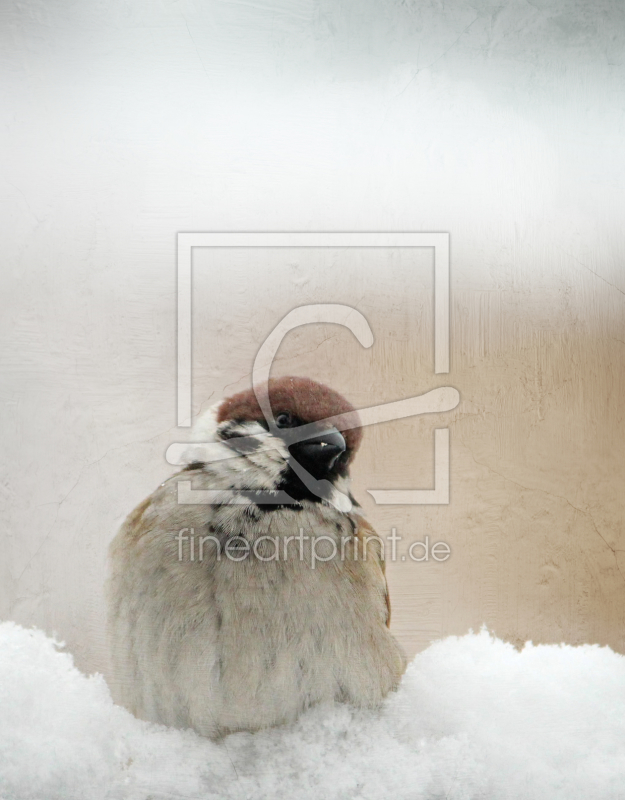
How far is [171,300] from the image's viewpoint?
58.8 inches

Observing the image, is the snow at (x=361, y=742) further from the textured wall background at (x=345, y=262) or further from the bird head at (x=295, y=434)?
the bird head at (x=295, y=434)

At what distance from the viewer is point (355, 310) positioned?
58.8 inches

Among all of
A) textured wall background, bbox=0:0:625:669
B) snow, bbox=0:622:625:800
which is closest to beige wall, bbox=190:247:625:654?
textured wall background, bbox=0:0:625:669

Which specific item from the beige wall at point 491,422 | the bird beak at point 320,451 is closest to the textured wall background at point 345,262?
the beige wall at point 491,422

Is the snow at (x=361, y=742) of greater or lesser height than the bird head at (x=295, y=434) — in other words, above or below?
below

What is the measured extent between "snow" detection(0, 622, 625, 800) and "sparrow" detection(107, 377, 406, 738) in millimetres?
58

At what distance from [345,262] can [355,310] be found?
0.12 metres

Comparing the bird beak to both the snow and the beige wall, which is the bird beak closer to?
the beige wall

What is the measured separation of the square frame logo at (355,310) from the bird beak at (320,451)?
10cm

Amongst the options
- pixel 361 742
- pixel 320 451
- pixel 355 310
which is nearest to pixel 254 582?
pixel 320 451

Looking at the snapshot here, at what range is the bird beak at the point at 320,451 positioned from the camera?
1.39 m

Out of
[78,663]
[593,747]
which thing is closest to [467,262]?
[593,747]

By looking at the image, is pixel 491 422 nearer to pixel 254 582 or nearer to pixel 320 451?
pixel 320 451

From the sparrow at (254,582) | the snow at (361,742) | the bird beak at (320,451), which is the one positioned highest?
the bird beak at (320,451)
